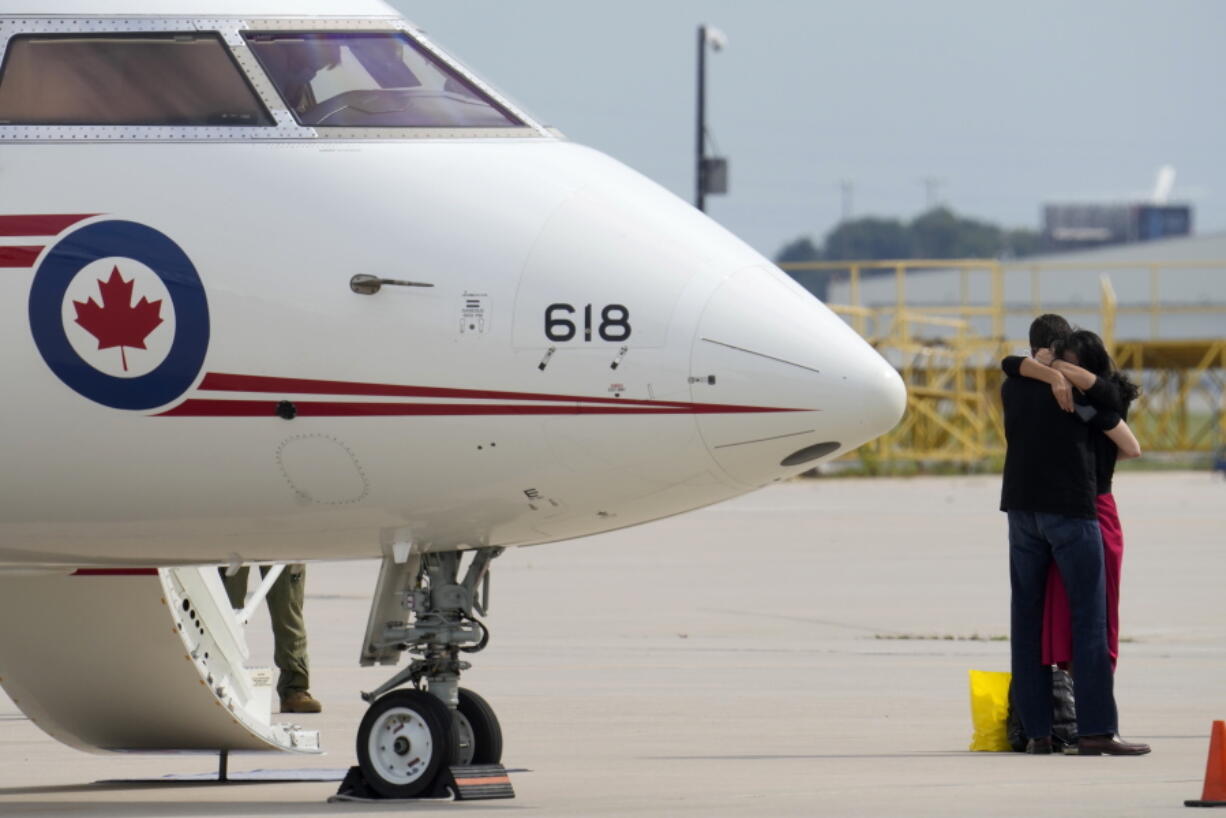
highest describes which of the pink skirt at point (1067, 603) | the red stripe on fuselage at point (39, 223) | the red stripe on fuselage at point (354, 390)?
the red stripe on fuselage at point (39, 223)

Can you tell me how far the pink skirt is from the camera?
11406mm

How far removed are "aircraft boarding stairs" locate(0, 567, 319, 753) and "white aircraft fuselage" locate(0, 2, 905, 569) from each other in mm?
1208

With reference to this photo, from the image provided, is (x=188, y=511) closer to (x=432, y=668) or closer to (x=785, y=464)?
(x=432, y=668)

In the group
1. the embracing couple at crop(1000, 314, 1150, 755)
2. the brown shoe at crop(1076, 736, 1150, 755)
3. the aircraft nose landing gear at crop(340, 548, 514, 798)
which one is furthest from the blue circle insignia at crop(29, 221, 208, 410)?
the brown shoe at crop(1076, 736, 1150, 755)

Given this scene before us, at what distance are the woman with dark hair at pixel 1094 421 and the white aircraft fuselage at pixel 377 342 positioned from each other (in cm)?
275

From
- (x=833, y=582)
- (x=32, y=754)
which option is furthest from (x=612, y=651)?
(x=833, y=582)

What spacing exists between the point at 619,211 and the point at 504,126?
73 cm

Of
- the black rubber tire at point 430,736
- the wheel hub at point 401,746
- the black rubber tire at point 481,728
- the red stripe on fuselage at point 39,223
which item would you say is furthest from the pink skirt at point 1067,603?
the red stripe on fuselage at point 39,223

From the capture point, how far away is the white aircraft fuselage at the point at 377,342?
28.3 feet

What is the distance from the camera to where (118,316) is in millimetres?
8797

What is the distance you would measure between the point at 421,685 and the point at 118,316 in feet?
6.85

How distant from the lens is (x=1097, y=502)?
11.4 m

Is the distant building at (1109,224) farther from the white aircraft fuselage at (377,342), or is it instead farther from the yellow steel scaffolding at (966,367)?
the white aircraft fuselage at (377,342)

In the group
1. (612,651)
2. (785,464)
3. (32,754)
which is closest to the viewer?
(785,464)
